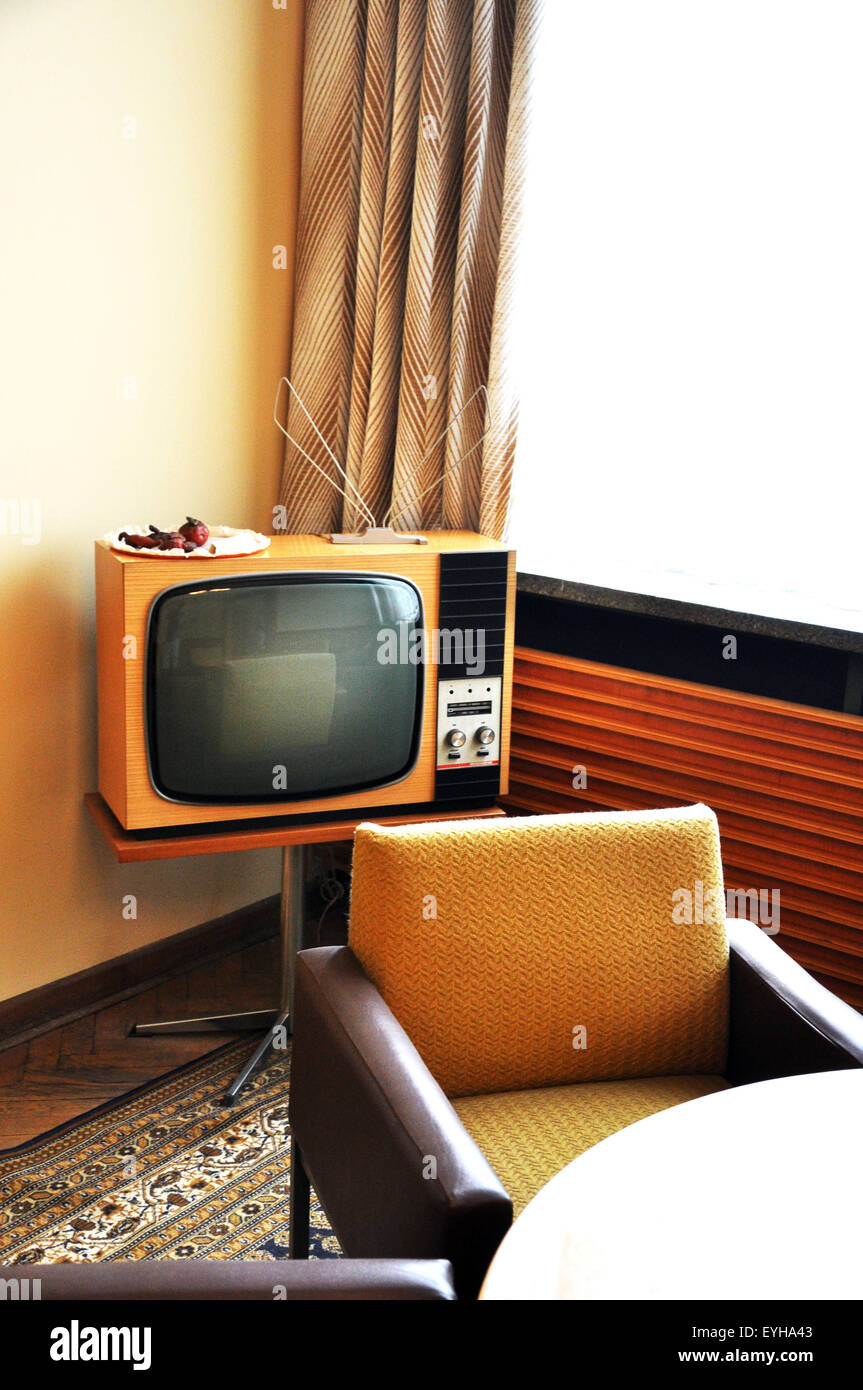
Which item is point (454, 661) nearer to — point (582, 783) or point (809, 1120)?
point (582, 783)

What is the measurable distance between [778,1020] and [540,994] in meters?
0.28

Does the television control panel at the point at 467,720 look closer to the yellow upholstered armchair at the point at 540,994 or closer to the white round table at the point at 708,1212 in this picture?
the yellow upholstered armchair at the point at 540,994

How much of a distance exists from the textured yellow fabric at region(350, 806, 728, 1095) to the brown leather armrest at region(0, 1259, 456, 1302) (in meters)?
0.48

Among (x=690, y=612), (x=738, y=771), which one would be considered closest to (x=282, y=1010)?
(x=738, y=771)

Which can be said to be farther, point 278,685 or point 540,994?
point 278,685

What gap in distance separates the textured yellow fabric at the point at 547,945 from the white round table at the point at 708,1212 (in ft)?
1.45

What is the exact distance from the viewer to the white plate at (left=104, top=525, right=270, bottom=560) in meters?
2.08

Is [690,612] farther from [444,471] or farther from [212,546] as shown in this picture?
[212,546]

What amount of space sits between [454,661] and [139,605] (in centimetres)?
59

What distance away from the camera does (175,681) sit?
2062mm

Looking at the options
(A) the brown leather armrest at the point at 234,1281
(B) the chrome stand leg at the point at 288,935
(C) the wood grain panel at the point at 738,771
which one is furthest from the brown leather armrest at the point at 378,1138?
(C) the wood grain panel at the point at 738,771

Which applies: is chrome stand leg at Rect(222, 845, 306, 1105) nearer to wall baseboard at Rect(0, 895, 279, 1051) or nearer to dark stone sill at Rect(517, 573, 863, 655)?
wall baseboard at Rect(0, 895, 279, 1051)

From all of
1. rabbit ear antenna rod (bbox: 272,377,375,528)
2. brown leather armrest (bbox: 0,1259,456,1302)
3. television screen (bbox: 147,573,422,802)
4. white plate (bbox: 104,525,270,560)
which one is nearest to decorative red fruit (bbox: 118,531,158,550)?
white plate (bbox: 104,525,270,560)

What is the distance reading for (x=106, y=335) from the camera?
7.57 feet
